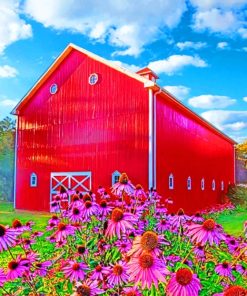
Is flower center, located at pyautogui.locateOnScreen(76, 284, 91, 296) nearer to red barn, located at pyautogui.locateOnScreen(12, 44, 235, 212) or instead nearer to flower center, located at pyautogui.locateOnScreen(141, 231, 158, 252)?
flower center, located at pyautogui.locateOnScreen(141, 231, 158, 252)

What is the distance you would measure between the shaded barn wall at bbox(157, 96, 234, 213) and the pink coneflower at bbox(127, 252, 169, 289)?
39.5 ft

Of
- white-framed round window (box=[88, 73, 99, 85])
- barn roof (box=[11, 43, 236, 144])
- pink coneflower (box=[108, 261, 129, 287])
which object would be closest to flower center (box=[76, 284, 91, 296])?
pink coneflower (box=[108, 261, 129, 287])

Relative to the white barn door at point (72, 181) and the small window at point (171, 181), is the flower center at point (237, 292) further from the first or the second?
the small window at point (171, 181)

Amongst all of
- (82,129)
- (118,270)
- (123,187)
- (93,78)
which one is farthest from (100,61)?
(118,270)

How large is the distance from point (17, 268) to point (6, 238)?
0.19m

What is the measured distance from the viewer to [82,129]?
1538 cm

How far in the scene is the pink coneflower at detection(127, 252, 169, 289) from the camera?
1658 millimetres

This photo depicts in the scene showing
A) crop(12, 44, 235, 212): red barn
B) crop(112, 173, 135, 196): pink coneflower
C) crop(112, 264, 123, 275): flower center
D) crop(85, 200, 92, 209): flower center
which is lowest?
crop(112, 264, 123, 275): flower center

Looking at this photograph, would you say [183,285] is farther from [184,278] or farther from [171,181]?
[171,181]

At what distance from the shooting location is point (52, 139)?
16453mm

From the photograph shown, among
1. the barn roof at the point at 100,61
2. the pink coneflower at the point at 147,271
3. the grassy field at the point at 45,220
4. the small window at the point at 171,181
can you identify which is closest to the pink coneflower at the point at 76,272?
the pink coneflower at the point at 147,271

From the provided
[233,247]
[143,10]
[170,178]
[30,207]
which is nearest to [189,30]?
[143,10]

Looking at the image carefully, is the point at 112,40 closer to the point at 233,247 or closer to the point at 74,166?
the point at 74,166

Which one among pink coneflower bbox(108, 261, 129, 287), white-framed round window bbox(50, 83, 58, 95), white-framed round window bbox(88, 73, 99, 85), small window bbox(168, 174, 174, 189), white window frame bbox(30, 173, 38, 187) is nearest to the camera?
pink coneflower bbox(108, 261, 129, 287)
